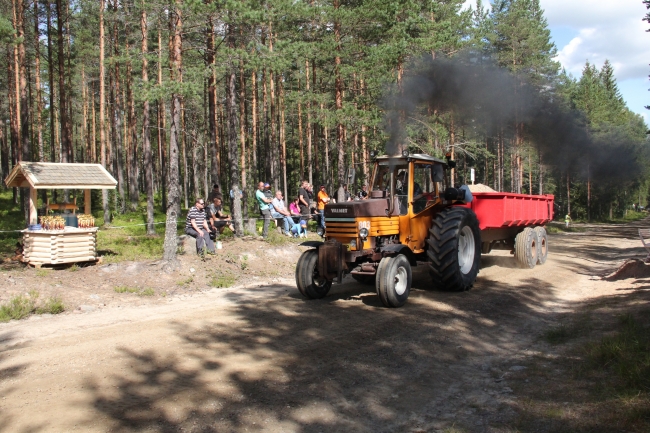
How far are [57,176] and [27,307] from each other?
13.9 ft

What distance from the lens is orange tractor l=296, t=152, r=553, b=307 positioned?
923 cm

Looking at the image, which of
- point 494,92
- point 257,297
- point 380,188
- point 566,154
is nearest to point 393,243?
point 380,188

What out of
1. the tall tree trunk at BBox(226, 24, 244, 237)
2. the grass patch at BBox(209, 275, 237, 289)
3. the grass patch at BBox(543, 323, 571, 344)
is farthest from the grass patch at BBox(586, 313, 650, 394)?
the tall tree trunk at BBox(226, 24, 244, 237)

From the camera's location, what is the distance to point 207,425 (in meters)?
4.73

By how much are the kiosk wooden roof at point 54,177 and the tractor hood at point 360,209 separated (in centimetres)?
630

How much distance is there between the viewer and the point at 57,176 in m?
12.4

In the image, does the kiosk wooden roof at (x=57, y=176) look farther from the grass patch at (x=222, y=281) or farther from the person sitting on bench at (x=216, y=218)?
the grass patch at (x=222, y=281)

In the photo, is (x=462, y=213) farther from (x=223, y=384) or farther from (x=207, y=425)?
(x=207, y=425)

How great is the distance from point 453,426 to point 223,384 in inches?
94.6

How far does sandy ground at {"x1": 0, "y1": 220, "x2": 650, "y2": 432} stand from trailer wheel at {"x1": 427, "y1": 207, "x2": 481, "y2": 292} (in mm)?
315

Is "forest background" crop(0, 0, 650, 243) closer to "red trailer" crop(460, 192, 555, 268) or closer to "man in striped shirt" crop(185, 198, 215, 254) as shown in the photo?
"man in striped shirt" crop(185, 198, 215, 254)

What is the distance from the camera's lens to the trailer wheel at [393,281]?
879cm

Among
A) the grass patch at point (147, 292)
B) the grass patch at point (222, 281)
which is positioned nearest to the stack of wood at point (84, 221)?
the grass patch at point (147, 292)

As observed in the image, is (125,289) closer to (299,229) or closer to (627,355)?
(299,229)
